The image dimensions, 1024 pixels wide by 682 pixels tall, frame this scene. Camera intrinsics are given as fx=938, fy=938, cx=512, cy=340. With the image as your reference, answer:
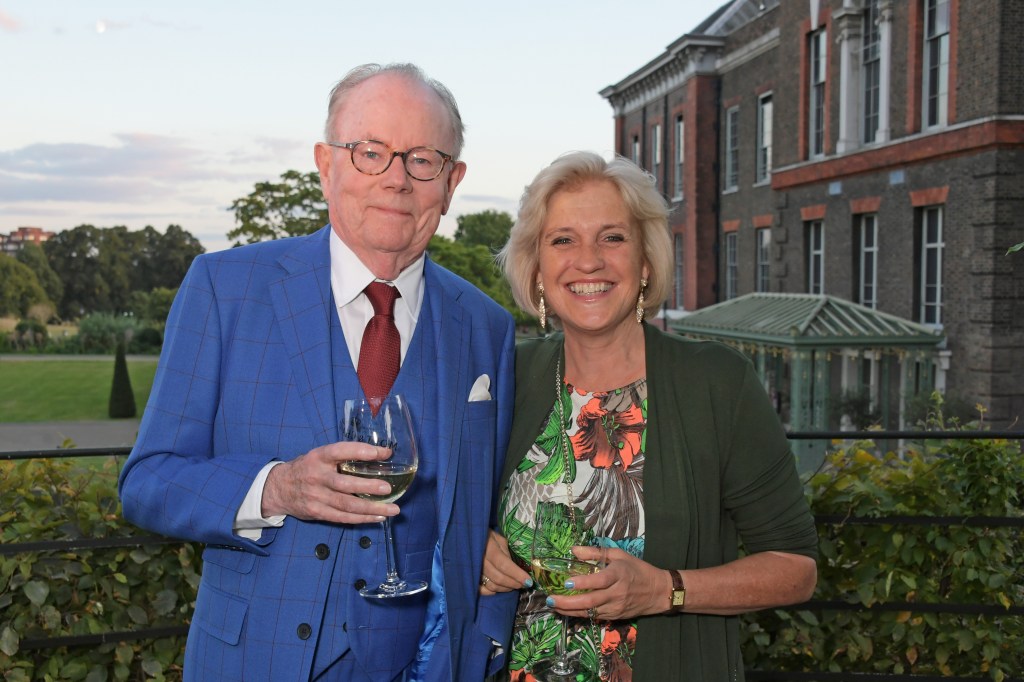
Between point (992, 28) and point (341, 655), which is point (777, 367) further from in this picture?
point (341, 655)

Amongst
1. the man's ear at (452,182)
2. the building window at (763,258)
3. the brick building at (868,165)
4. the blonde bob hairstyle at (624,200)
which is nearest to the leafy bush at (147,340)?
the brick building at (868,165)

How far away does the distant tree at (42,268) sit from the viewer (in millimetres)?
79625

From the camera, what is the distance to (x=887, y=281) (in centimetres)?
2009

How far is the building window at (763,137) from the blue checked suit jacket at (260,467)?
2694 centimetres

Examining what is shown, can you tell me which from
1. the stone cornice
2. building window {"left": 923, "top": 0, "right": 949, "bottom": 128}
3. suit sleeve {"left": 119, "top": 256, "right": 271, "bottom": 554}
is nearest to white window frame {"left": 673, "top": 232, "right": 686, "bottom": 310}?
the stone cornice

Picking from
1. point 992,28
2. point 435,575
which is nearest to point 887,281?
point 992,28

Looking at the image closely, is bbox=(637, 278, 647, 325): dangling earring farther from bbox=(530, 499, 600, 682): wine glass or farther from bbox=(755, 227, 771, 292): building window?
bbox=(755, 227, 771, 292): building window

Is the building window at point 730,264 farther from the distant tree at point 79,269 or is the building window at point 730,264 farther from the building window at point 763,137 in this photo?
the distant tree at point 79,269

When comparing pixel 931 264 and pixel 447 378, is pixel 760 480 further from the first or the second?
pixel 931 264

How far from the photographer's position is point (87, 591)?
155 inches

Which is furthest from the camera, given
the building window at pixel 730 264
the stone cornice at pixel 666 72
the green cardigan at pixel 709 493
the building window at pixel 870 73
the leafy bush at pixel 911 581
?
the stone cornice at pixel 666 72

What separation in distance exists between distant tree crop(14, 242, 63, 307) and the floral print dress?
281 ft

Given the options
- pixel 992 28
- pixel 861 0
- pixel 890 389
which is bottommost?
pixel 890 389

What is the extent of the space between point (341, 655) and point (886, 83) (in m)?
20.6
